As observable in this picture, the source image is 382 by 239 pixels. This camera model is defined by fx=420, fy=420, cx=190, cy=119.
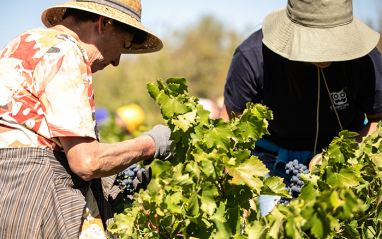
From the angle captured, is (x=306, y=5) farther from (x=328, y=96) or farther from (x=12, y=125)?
(x=12, y=125)

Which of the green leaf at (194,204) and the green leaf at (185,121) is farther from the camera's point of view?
the green leaf at (185,121)

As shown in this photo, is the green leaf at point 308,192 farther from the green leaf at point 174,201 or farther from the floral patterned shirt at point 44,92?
the floral patterned shirt at point 44,92

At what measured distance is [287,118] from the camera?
2393 mm

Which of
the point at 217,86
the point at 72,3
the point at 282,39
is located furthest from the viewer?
the point at 217,86

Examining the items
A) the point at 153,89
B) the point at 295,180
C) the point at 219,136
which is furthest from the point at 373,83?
the point at 153,89

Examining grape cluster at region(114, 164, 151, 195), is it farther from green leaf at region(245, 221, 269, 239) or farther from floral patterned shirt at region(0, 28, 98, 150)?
green leaf at region(245, 221, 269, 239)

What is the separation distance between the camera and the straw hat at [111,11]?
5.86ft

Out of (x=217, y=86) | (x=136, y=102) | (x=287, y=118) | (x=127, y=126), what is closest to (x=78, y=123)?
(x=287, y=118)

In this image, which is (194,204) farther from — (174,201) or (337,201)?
(337,201)

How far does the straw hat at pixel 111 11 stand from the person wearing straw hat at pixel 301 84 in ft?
1.78

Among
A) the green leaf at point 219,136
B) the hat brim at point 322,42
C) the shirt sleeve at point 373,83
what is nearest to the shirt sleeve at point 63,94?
the green leaf at point 219,136

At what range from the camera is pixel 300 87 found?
2295 mm

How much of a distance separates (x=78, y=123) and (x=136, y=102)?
8.49 meters

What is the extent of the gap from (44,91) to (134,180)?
653 mm
